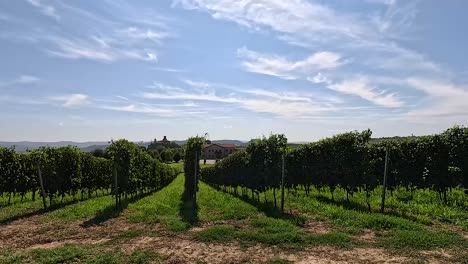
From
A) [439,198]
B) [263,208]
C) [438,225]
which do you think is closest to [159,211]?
[263,208]

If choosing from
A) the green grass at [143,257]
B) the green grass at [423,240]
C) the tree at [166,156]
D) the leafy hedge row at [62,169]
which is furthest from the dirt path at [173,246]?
the tree at [166,156]

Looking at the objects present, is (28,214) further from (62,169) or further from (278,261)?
(278,261)

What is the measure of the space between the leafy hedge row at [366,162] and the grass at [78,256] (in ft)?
28.8

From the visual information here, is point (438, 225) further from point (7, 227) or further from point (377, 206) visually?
point (7, 227)

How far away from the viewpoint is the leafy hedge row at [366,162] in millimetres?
12609

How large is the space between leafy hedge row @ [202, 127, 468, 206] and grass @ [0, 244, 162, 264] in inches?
346

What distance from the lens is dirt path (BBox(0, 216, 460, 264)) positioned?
7.27 metres

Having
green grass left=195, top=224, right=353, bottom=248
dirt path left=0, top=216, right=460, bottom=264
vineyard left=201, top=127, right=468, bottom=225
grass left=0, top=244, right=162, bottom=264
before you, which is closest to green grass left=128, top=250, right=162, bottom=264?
grass left=0, top=244, right=162, bottom=264

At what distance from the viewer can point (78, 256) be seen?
25.4 feet

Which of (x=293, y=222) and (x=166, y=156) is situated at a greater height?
(x=293, y=222)

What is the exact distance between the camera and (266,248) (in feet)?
26.6

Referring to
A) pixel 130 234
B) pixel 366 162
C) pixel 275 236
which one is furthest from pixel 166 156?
pixel 275 236

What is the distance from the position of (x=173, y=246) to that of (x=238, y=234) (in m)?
1.88

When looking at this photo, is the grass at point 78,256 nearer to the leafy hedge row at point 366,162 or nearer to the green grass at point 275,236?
the green grass at point 275,236
